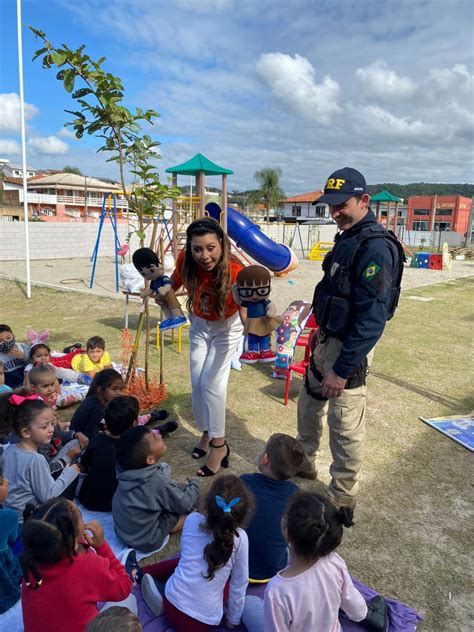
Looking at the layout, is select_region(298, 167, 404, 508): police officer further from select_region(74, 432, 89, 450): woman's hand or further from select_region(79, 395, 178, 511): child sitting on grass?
select_region(74, 432, 89, 450): woman's hand

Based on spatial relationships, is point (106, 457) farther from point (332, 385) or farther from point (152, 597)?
point (332, 385)

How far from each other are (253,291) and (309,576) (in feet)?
6.09

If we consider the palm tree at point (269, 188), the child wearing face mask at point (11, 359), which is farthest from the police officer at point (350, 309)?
the palm tree at point (269, 188)

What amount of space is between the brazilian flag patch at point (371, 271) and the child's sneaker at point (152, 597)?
1.91 m

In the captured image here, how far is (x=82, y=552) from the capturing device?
5.98ft

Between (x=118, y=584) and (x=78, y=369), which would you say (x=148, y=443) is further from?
(x=78, y=369)

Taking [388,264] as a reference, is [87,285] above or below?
below

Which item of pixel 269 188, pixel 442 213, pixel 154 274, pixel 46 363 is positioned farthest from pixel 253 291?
pixel 442 213

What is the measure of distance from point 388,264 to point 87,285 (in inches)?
428

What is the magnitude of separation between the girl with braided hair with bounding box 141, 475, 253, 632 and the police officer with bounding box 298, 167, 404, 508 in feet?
3.54

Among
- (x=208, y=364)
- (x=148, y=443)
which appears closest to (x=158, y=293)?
(x=208, y=364)

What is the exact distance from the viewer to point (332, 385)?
271 cm

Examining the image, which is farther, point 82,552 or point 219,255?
point 219,255

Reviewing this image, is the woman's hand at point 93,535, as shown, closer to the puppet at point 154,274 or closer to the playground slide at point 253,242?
the puppet at point 154,274
